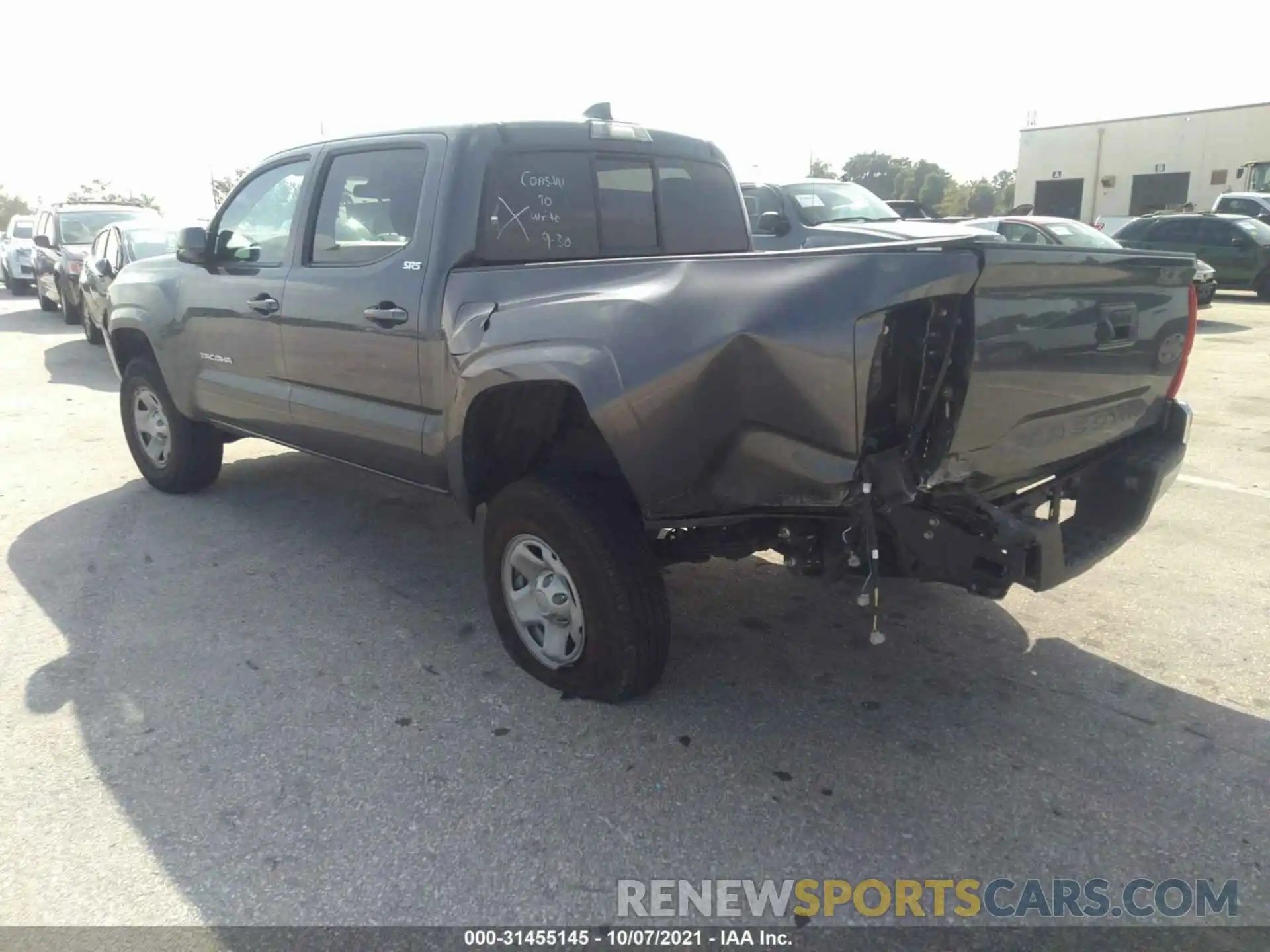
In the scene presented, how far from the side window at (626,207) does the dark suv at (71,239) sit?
1219 cm

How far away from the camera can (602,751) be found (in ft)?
10.4

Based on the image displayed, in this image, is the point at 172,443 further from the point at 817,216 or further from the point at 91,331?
the point at 91,331

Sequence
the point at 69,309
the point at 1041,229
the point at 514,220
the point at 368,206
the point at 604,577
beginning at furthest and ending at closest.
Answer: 1. the point at 69,309
2. the point at 1041,229
3. the point at 368,206
4. the point at 514,220
5. the point at 604,577

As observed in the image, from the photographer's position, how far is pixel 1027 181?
35125 millimetres

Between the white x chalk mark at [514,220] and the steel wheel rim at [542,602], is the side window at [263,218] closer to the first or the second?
the white x chalk mark at [514,220]

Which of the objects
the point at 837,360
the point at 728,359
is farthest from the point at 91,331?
the point at 837,360

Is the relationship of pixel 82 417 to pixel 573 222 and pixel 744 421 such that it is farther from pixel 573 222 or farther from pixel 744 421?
pixel 744 421

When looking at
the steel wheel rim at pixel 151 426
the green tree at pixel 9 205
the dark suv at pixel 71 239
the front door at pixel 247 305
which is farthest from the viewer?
the green tree at pixel 9 205

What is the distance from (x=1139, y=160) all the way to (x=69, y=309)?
31948 millimetres

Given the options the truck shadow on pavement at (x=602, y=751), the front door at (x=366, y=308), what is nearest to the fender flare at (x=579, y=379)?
the front door at (x=366, y=308)

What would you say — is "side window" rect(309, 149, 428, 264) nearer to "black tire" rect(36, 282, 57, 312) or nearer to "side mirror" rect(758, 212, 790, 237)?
"side mirror" rect(758, 212, 790, 237)

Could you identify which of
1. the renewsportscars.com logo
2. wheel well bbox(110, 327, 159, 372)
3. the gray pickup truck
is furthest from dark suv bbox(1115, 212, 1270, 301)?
the renewsportscars.com logo

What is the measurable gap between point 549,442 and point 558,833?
57.1 inches

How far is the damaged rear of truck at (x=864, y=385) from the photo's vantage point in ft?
8.41
